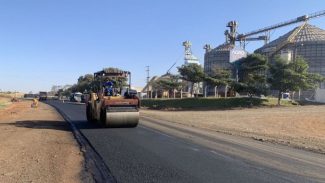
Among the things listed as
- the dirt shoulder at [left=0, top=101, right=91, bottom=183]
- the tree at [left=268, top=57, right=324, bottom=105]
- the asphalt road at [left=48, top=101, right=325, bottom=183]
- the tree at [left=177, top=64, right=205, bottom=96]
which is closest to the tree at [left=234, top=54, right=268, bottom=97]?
the tree at [left=268, top=57, right=324, bottom=105]

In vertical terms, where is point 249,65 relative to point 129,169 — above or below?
above

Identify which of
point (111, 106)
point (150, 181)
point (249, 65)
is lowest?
point (150, 181)

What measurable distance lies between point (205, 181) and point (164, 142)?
298 inches

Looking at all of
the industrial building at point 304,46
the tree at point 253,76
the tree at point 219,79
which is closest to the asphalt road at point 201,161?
the tree at point 253,76

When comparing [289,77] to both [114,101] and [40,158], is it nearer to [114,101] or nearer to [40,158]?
[114,101]

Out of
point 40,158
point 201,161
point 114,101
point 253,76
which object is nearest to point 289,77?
point 253,76

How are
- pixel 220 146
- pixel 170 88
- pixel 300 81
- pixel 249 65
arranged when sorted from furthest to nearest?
pixel 170 88 → pixel 249 65 → pixel 300 81 → pixel 220 146

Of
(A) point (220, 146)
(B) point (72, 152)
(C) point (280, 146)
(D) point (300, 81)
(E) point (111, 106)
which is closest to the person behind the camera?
(B) point (72, 152)

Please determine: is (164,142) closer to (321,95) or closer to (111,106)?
(111,106)

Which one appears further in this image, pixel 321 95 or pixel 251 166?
pixel 321 95

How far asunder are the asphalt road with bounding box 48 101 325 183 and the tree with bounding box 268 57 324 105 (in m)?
36.7

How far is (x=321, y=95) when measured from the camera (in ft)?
216

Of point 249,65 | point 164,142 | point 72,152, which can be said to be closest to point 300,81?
point 249,65

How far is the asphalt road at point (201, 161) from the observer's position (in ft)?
34.7
